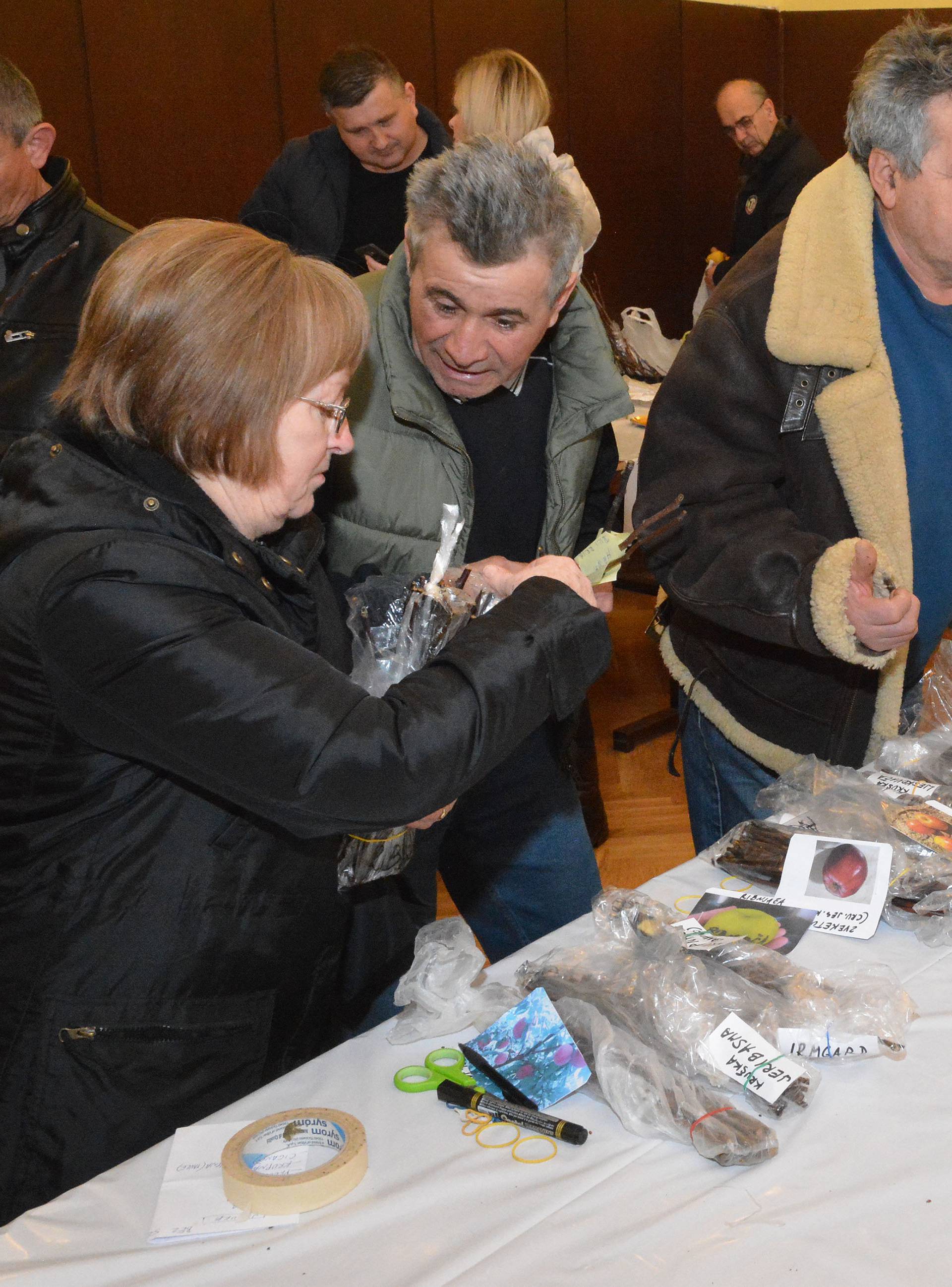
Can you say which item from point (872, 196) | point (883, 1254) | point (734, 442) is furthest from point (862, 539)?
point (883, 1254)

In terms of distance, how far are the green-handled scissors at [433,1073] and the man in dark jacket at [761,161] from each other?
209 inches

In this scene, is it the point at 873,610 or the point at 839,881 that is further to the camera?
the point at 873,610

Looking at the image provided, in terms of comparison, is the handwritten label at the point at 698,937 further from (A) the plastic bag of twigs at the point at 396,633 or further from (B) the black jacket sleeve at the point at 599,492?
(B) the black jacket sleeve at the point at 599,492

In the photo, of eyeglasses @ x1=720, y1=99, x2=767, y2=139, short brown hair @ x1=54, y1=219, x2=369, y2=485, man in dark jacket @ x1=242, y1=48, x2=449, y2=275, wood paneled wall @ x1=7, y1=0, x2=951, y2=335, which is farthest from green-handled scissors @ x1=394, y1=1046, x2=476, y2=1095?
eyeglasses @ x1=720, y1=99, x2=767, y2=139

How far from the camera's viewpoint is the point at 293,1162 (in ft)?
3.48

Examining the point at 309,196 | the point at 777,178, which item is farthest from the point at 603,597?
the point at 777,178

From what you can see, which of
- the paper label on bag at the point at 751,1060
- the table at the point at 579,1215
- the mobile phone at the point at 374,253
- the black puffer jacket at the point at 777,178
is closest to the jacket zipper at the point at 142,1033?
the table at the point at 579,1215

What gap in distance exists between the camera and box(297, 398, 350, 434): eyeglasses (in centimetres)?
128

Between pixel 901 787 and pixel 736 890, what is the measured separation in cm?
35

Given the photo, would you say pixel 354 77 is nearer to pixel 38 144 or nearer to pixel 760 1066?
pixel 38 144

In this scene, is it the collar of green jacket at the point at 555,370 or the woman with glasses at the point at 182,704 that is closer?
the woman with glasses at the point at 182,704

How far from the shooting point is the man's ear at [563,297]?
185cm

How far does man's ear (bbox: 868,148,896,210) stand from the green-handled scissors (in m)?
1.34

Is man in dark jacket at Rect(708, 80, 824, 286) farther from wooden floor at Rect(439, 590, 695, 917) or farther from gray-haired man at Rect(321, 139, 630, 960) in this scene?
gray-haired man at Rect(321, 139, 630, 960)
